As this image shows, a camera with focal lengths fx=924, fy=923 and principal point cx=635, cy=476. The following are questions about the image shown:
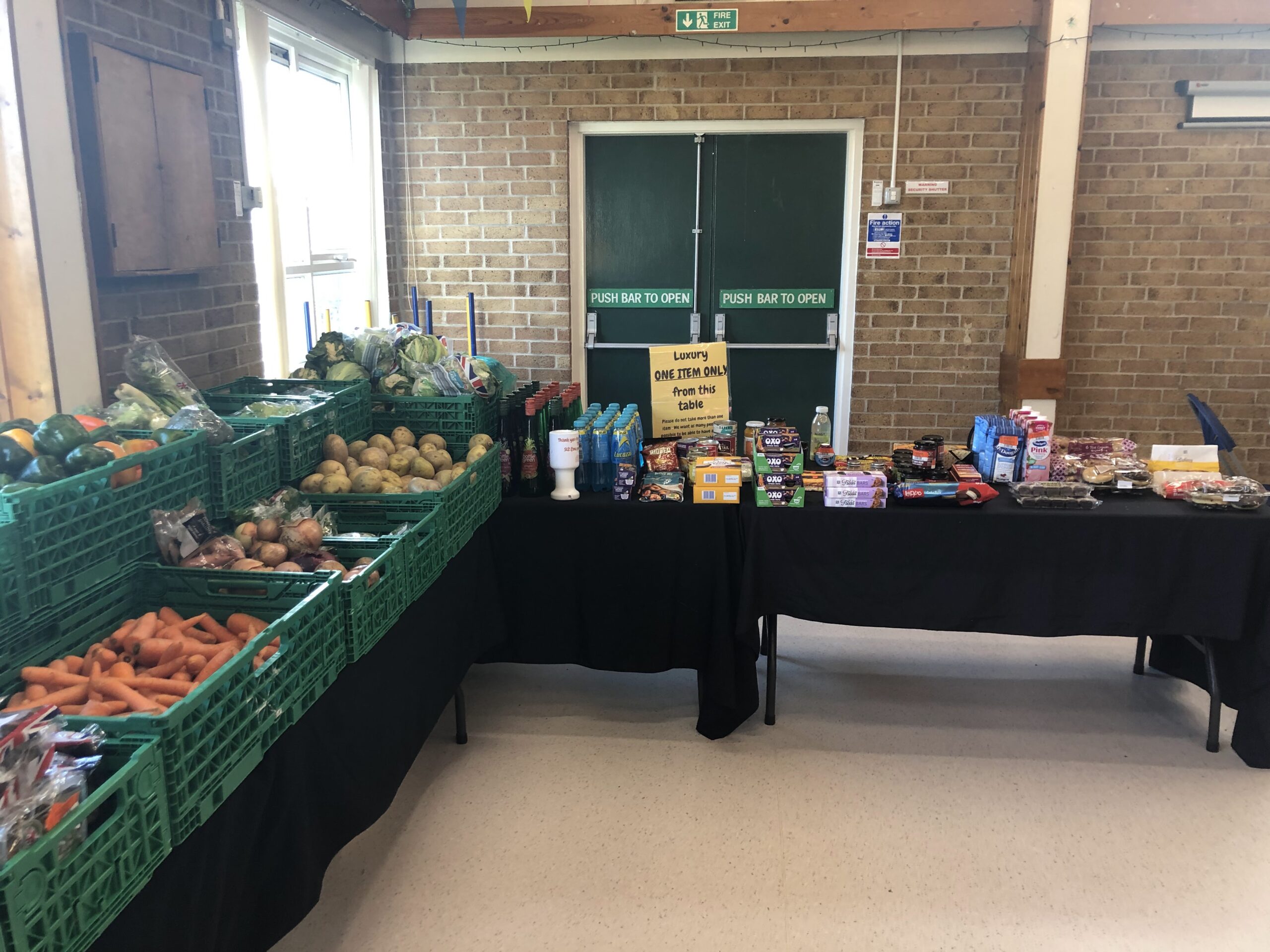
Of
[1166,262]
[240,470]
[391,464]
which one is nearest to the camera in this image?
[240,470]

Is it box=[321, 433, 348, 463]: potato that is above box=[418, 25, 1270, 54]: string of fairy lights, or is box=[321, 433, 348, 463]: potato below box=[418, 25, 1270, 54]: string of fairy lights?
below

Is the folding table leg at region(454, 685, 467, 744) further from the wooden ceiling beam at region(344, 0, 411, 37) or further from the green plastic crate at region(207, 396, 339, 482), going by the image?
the wooden ceiling beam at region(344, 0, 411, 37)

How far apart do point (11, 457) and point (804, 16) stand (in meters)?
4.33

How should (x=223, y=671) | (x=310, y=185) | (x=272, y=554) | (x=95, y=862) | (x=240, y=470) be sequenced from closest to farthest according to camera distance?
(x=95, y=862)
(x=223, y=671)
(x=272, y=554)
(x=240, y=470)
(x=310, y=185)

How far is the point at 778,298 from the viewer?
5.38 m

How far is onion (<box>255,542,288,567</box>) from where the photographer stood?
2.23 metres

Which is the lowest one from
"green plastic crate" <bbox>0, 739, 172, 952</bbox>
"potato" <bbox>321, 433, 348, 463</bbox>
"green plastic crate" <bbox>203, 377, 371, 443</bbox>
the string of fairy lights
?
"green plastic crate" <bbox>0, 739, 172, 952</bbox>

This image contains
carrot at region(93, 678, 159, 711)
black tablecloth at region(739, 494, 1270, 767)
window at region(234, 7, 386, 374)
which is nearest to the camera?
carrot at region(93, 678, 159, 711)

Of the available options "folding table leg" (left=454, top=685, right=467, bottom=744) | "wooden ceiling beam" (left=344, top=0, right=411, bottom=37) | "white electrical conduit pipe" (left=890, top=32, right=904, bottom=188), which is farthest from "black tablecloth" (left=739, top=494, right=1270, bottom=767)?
"wooden ceiling beam" (left=344, top=0, right=411, bottom=37)

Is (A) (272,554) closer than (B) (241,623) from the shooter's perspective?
No

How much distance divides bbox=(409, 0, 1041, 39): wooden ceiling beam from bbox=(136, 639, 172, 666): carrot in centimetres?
403

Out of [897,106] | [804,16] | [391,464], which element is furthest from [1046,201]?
[391,464]

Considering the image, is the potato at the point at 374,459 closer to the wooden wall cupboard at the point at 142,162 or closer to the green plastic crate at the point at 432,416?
the green plastic crate at the point at 432,416

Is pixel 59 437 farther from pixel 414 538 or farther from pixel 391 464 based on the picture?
pixel 391 464
